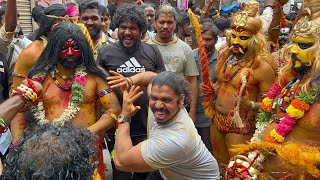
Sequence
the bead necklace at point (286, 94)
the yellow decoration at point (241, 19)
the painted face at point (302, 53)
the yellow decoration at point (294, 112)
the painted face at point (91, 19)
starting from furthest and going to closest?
1. the painted face at point (91, 19)
2. the yellow decoration at point (241, 19)
3. the bead necklace at point (286, 94)
4. the painted face at point (302, 53)
5. the yellow decoration at point (294, 112)

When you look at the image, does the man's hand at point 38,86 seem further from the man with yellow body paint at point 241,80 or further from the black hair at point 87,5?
the man with yellow body paint at point 241,80

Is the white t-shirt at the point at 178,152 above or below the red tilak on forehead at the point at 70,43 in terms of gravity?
below

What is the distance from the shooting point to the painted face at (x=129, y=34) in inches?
166

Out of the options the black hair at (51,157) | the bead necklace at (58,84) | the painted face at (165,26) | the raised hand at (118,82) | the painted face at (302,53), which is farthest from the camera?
the painted face at (165,26)

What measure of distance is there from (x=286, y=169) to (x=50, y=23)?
107 inches

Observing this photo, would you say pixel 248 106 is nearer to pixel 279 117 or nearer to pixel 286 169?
pixel 279 117

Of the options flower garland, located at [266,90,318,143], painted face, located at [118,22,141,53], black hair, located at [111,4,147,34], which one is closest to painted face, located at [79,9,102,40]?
black hair, located at [111,4,147,34]

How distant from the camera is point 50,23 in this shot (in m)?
4.32

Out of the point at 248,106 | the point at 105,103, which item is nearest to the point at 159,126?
the point at 105,103

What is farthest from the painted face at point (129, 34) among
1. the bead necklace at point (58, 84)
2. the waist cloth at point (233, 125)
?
the waist cloth at point (233, 125)

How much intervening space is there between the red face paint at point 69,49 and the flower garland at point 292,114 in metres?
1.73

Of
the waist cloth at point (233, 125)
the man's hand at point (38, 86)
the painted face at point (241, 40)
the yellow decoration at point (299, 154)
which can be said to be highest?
the painted face at point (241, 40)

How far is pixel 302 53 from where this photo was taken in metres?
3.25

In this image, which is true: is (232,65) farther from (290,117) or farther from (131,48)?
(290,117)
